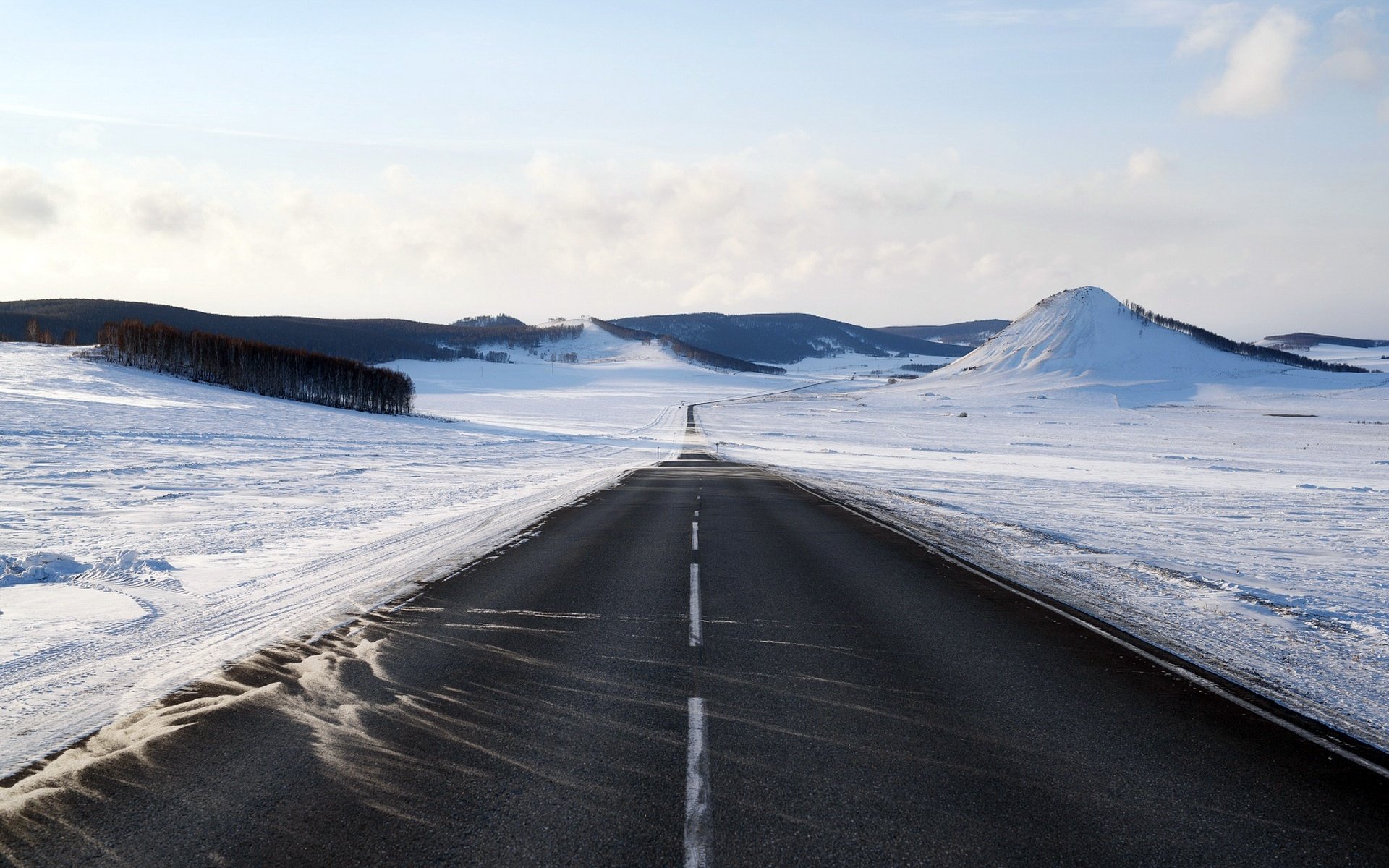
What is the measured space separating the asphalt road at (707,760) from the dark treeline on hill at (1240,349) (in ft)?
686

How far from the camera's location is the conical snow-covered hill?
159 m

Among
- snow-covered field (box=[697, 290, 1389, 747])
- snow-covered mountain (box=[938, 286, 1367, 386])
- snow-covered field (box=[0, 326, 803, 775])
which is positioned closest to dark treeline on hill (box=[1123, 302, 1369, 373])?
snow-covered mountain (box=[938, 286, 1367, 386])

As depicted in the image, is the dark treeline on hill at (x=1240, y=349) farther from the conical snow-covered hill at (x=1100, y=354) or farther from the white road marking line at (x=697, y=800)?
the white road marking line at (x=697, y=800)

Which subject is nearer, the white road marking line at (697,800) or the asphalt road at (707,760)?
the white road marking line at (697,800)

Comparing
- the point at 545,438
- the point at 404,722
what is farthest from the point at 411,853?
the point at 545,438

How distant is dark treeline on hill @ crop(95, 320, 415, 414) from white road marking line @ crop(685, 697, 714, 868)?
7618cm

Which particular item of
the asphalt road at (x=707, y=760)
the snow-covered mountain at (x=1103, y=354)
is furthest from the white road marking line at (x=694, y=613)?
the snow-covered mountain at (x=1103, y=354)

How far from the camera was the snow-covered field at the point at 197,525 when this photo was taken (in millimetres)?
7020

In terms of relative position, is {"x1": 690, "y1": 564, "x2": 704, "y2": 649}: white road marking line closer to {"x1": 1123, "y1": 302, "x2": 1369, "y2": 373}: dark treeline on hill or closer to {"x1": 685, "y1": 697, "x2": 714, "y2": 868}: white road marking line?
{"x1": 685, "y1": 697, "x2": 714, "y2": 868}: white road marking line

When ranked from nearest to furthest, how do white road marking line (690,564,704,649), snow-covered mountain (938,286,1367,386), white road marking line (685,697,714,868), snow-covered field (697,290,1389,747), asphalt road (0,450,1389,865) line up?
white road marking line (685,697,714,868) < asphalt road (0,450,1389,865) < white road marking line (690,564,704,649) < snow-covered field (697,290,1389,747) < snow-covered mountain (938,286,1367,386)

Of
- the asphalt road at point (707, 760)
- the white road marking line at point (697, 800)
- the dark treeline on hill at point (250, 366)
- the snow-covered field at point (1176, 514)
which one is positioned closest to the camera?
the white road marking line at point (697, 800)

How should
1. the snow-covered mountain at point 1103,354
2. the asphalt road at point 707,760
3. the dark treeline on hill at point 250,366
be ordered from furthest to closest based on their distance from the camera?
the snow-covered mountain at point 1103,354 → the dark treeline on hill at point 250,366 → the asphalt road at point 707,760

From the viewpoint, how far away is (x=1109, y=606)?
962 cm

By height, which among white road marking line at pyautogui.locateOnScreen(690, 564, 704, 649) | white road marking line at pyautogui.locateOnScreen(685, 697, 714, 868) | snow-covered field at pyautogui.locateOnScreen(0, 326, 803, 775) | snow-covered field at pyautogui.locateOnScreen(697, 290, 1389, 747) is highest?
snow-covered field at pyautogui.locateOnScreen(697, 290, 1389, 747)
